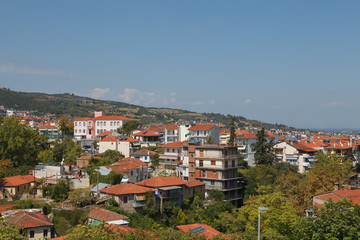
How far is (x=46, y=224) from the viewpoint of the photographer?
3203 cm

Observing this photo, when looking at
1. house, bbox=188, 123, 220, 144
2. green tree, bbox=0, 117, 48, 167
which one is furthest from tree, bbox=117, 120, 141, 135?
green tree, bbox=0, 117, 48, 167

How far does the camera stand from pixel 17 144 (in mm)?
60312

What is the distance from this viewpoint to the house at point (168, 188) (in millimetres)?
43156

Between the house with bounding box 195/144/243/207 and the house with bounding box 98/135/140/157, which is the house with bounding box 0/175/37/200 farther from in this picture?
the house with bounding box 195/144/243/207

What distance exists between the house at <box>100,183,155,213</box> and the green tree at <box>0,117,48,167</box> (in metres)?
27.1

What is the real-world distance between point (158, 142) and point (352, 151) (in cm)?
4939

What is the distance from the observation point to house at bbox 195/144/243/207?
A: 5266 cm

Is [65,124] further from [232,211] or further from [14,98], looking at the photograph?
[14,98]

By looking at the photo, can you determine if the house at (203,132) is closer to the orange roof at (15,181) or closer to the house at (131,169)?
the house at (131,169)

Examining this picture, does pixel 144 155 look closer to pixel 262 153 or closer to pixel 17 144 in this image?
pixel 17 144

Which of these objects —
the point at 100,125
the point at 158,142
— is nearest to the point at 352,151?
the point at 158,142

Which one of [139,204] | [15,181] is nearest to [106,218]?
[139,204]

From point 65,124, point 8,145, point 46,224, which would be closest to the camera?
point 46,224

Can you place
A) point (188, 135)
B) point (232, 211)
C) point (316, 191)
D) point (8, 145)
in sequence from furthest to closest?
point (188, 135), point (8, 145), point (232, 211), point (316, 191)
